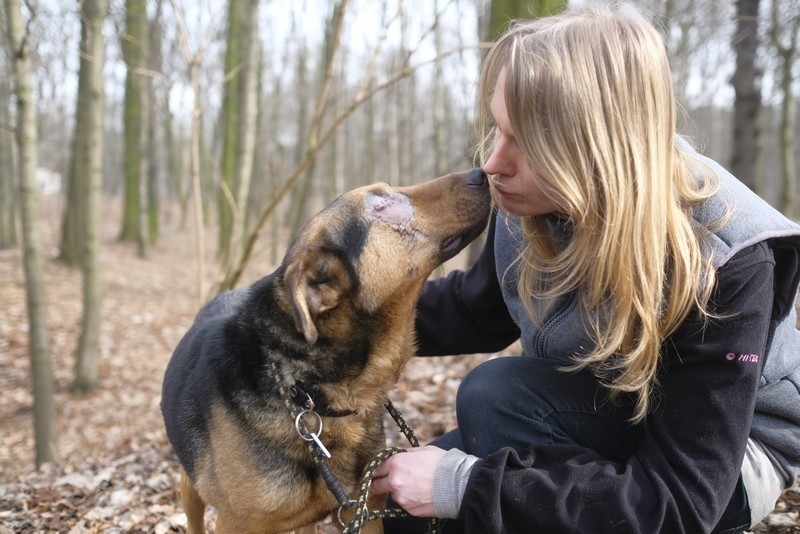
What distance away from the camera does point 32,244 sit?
640 cm

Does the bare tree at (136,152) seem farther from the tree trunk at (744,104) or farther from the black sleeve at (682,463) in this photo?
the black sleeve at (682,463)

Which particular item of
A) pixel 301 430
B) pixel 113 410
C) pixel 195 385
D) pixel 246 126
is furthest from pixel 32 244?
pixel 301 430

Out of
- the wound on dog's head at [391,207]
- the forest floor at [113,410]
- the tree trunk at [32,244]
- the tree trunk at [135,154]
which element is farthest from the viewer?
the tree trunk at [135,154]

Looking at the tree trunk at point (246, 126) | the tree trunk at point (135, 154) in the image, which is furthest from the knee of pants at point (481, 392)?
the tree trunk at point (135, 154)

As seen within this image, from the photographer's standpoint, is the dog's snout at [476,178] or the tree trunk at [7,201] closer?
the dog's snout at [476,178]

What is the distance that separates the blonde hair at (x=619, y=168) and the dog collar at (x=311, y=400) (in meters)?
1.17

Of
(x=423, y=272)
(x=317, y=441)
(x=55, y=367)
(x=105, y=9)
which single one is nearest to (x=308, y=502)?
(x=317, y=441)

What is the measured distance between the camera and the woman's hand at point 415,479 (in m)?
2.56

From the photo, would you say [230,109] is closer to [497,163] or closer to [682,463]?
[497,163]

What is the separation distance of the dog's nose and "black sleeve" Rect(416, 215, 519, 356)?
16.2 inches

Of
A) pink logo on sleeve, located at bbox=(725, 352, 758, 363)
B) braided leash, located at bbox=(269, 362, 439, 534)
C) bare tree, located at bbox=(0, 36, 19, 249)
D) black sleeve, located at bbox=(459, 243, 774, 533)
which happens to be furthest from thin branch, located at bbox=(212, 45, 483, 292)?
bare tree, located at bbox=(0, 36, 19, 249)

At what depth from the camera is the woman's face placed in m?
2.51

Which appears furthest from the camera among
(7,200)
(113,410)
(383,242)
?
(7,200)

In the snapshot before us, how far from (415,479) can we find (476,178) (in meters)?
1.42
